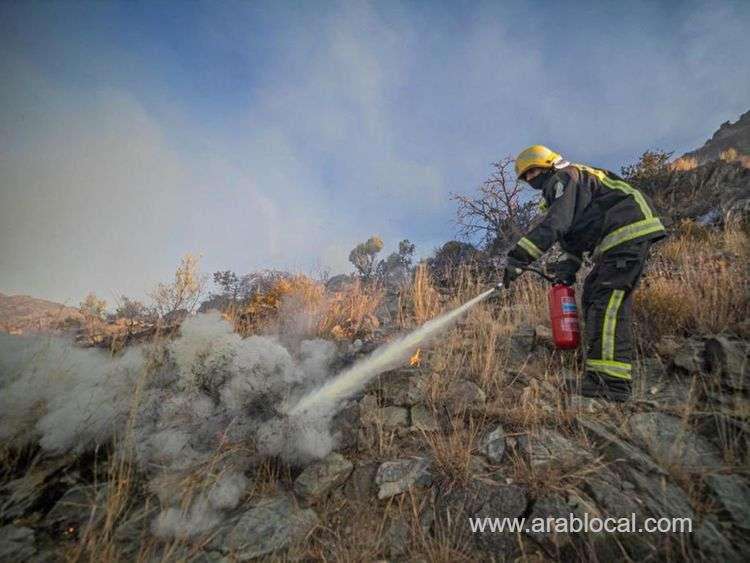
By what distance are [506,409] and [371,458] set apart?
47.3 inches

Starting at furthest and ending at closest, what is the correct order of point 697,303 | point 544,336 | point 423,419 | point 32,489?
point 544,336 < point 697,303 < point 423,419 < point 32,489

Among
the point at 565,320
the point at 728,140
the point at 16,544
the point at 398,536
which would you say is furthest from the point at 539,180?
the point at 728,140

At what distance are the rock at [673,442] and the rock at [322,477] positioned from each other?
84.5 inches

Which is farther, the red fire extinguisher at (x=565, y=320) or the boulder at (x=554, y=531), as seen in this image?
the red fire extinguisher at (x=565, y=320)

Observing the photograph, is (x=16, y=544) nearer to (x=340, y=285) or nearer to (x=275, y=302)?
(x=275, y=302)

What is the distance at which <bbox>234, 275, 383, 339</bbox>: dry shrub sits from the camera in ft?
15.8

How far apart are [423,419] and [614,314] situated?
6.42 feet

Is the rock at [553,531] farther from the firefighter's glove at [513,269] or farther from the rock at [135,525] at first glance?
the rock at [135,525]

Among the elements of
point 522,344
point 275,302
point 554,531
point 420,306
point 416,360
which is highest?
point 275,302

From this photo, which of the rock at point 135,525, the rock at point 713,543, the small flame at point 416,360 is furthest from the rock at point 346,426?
the rock at point 713,543

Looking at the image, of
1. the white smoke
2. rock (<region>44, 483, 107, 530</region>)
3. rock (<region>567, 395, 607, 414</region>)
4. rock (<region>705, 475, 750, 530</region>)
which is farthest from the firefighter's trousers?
rock (<region>44, 483, 107, 530</region>)

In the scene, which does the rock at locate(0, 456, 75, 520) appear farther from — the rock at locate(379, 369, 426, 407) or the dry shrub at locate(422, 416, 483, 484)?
the dry shrub at locate(422, 416, 483, 484)

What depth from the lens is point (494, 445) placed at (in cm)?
242

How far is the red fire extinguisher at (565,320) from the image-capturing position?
320 centimetres
